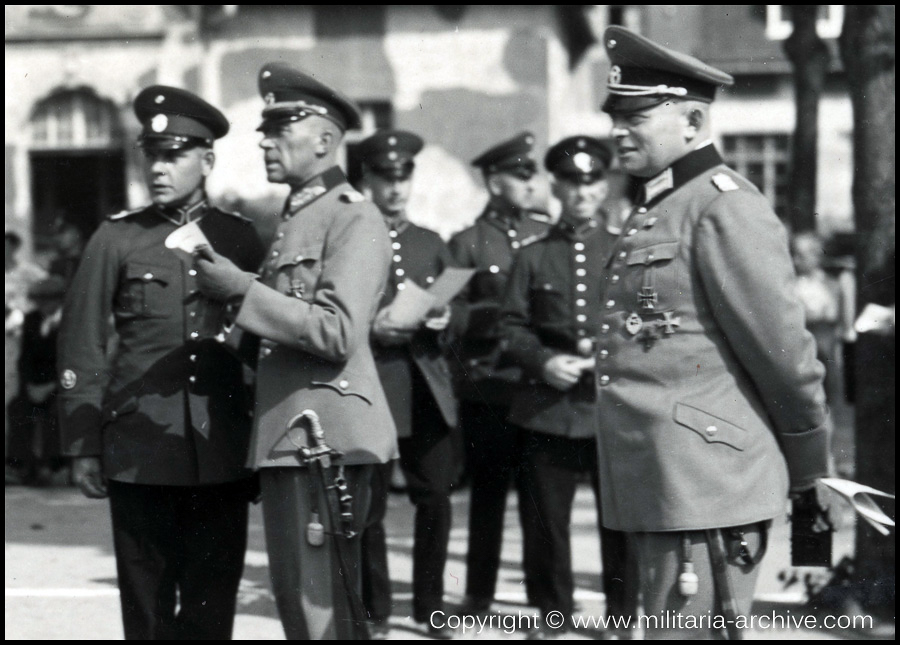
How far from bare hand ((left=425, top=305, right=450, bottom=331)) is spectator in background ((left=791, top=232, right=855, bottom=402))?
4.20 meters

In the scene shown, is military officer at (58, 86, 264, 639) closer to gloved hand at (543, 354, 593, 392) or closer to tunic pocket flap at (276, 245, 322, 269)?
tunic pocket flap at (276, 245, 322, 269)

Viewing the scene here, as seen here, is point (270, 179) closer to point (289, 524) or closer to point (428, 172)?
point (289, 524)

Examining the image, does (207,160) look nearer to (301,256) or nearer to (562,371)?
(301,256)

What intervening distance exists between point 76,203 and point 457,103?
231 inches

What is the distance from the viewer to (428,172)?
18.2 meters

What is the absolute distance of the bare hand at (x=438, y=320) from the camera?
647 centimetres

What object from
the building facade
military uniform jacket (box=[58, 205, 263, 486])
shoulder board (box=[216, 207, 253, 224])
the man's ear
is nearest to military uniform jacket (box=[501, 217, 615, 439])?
shoulder board (box=[216, 207, 253, 224])

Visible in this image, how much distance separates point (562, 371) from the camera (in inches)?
245

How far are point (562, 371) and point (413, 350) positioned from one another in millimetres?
774

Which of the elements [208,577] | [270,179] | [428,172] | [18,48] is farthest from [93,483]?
A: [18,48]

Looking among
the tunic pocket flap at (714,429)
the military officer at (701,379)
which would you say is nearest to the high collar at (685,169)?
Answer: the military officer at (701,379)

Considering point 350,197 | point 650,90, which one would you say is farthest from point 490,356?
point 650,90

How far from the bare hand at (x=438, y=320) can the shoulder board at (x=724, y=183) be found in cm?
256

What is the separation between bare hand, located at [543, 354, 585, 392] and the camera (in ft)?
20.4
